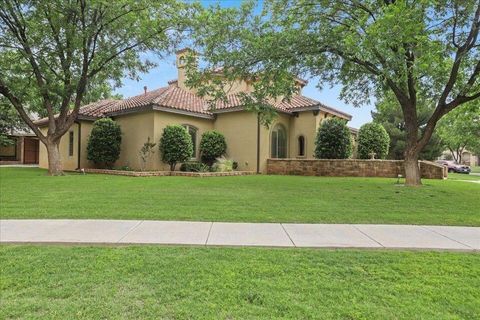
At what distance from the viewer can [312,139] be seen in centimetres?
2050

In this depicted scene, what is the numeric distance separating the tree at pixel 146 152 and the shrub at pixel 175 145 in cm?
60

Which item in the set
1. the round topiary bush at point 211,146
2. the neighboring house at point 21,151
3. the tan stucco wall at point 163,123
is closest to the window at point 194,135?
the tan stucco wall at point 163,123

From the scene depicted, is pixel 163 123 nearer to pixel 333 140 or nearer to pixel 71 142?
pixel 71 142

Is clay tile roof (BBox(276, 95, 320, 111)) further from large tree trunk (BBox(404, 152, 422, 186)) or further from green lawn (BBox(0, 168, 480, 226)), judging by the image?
green lawn (BBox(0, 168, 480, 226))

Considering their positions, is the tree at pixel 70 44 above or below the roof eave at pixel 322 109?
above

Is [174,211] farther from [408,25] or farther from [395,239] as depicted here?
[408,25]

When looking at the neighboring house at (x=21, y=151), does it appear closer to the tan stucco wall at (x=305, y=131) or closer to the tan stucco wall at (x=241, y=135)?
the tan stucco wall at (x=241, y=135)

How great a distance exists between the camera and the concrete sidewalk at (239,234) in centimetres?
521

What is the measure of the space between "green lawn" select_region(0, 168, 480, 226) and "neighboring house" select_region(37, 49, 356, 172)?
7376 mm

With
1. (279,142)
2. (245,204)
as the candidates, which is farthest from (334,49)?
(279,142)

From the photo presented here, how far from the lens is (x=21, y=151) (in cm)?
3275

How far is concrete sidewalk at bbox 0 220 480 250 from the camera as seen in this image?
5211 mm

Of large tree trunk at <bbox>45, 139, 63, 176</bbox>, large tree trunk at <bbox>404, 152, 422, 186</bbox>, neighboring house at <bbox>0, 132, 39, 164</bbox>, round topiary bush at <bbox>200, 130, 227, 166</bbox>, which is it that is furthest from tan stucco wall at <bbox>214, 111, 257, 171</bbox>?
neighboring house at <bbox>0, 132, 39, 164</bbox>

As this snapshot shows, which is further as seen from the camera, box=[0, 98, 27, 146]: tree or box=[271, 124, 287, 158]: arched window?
box=[0, 98, 27, 146]: tree
